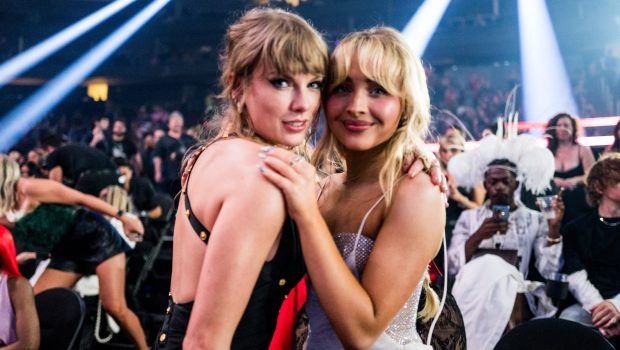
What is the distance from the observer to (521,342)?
6.66 ft

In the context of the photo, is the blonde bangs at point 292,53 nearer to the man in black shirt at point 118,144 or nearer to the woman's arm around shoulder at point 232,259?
the woman's arm around shoulder at point 232,259

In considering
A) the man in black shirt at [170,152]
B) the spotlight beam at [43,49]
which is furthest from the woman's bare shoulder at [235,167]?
the spotlight beam at [43,49]

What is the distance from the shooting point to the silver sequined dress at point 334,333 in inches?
65.6

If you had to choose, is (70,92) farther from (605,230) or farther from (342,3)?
(605,230)

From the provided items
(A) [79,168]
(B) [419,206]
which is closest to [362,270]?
(B) [419,206]

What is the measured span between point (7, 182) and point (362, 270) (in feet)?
11.2

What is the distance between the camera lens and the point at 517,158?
4566mm

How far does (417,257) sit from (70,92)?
52.1 feet

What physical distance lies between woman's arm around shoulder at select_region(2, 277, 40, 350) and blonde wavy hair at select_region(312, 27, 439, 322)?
5.66 feet

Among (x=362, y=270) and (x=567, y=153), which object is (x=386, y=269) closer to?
(x=362, y=270)

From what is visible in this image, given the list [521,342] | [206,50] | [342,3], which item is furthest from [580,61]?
[521,342]

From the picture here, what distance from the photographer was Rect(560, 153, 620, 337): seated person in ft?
13.1

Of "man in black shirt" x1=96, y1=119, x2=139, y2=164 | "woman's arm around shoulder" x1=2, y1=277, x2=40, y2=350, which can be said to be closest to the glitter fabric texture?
"woman's arm around shoulder" x1=2, y1=277, x2=40, y2=350

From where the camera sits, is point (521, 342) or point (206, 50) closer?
point (521, 342)
